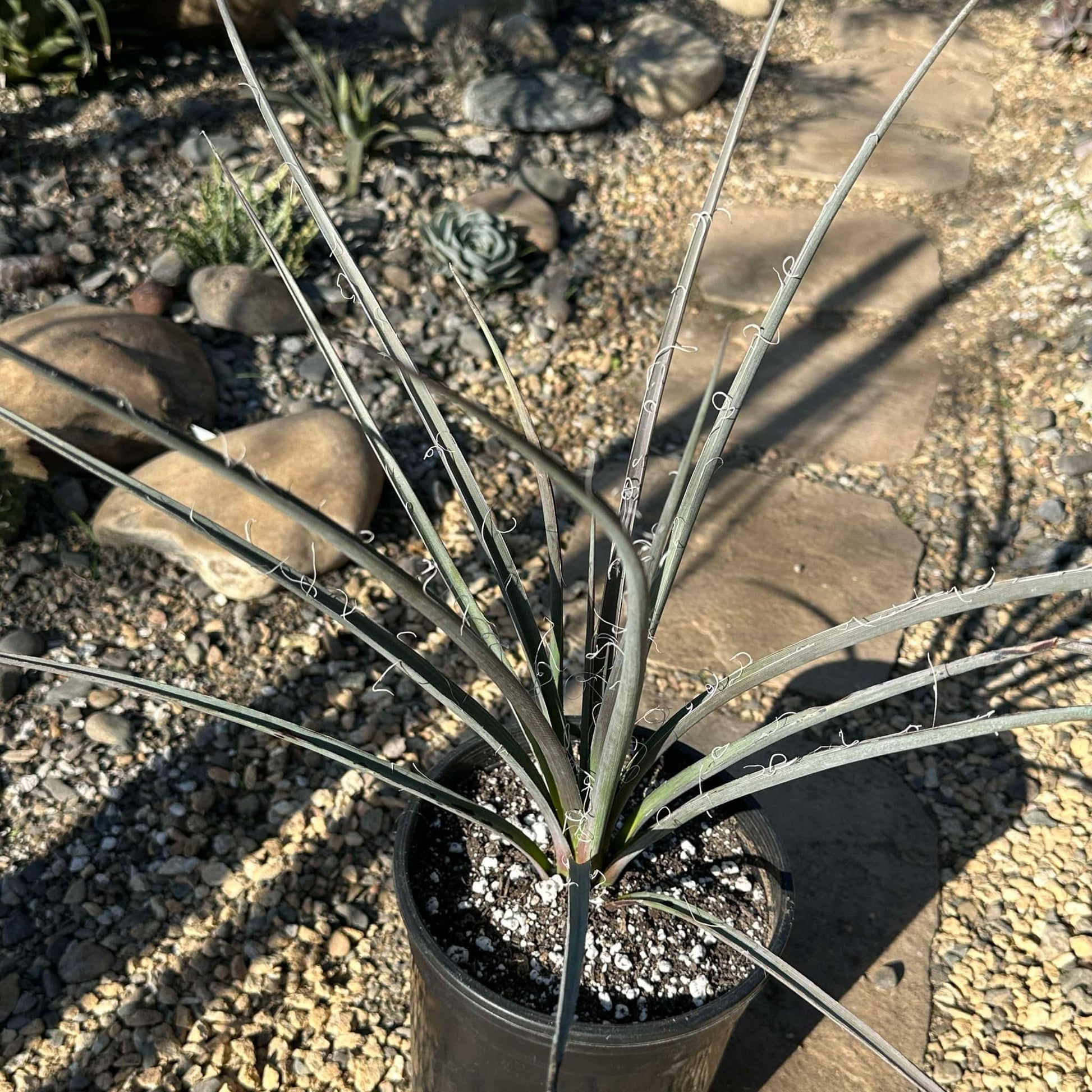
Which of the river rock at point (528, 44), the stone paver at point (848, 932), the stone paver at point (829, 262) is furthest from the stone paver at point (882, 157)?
the stone paver at point (848, 932)

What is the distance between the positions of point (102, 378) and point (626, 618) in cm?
197

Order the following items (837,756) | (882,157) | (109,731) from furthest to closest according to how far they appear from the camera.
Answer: (882,157) → (109,731) → (837,756)

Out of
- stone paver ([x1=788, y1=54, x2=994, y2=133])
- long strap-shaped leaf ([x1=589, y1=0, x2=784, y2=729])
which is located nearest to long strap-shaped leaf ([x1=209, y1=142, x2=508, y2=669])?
long strap-shaped leaf ([x1=589, y1=0, x2=784, y2=729])

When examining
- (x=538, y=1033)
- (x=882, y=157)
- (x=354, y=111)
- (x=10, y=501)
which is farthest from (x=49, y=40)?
(x=538, y=1033)

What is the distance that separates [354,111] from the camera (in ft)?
11.4

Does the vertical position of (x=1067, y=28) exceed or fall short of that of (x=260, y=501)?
it exceeds it

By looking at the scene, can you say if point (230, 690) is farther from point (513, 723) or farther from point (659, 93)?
point (659, 93)

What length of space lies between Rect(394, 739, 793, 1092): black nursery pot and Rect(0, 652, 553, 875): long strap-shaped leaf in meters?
0.15

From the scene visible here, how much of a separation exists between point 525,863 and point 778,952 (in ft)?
1.17

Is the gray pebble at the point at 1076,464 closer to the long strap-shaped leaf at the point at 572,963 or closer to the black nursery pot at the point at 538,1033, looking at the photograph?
the black nursery pot at the point at 538,1033

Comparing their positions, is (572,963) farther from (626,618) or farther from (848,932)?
(848,932)

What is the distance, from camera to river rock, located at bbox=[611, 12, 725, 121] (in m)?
4.06

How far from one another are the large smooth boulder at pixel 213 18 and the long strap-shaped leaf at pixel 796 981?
3.42 meters

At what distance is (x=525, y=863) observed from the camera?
1452 millimetres
